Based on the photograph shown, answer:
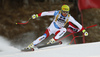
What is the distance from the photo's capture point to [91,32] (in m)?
4.25

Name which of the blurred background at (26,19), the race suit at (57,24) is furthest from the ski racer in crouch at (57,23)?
the blurred background at (26,19)

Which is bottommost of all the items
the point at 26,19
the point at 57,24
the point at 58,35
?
the point at 58,35

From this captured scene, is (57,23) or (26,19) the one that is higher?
(26,19)

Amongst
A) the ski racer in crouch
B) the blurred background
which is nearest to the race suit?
the ski racer in crouch

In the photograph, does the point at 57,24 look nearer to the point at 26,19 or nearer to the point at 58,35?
the point at 58,35

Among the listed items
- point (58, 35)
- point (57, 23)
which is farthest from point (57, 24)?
point (58, 35)

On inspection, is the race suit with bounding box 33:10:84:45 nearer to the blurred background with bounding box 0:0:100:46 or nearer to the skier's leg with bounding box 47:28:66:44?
the skier's leg with bounding box 47:28:66:44

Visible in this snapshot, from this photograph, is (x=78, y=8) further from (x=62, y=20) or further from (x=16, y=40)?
(x=16, y=40)

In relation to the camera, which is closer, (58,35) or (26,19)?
(58,35)

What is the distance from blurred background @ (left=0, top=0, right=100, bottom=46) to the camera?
4.24m

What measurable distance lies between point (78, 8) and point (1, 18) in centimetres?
214

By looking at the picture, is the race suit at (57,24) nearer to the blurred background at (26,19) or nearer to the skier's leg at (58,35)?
the skier's leg at (58,35)

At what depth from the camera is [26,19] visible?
4281 millimetres

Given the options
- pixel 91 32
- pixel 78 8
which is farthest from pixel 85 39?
pixel 78 8
